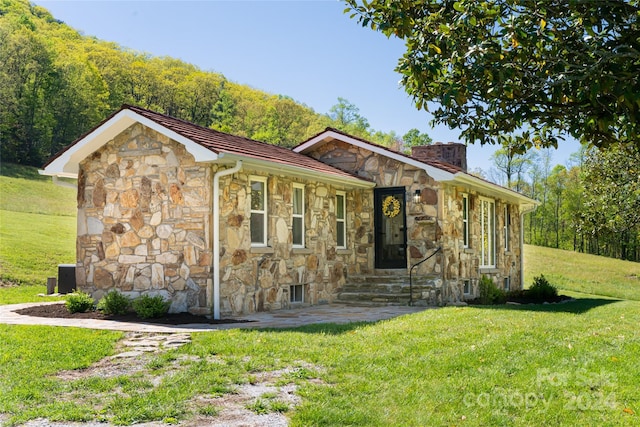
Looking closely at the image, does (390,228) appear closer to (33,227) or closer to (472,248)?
(472,248)

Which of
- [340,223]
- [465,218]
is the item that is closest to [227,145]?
[340,223]

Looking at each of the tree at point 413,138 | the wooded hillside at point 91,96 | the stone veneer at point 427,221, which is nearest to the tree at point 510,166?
the tree at point 413,138

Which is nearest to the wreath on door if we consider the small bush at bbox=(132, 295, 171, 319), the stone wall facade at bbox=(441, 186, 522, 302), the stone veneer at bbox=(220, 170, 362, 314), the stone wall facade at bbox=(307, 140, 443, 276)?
the stone wall facade at bbox=(307, 140, 443, 276)

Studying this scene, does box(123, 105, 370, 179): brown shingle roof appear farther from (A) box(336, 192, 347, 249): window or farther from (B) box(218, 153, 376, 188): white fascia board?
(A) box(336, 192, 347, 249): window

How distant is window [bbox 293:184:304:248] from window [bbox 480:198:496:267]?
6121 millimetres

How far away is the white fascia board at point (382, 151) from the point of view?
47.0 feet

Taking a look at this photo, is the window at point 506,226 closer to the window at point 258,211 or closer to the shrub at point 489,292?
the shrub at point 489,292

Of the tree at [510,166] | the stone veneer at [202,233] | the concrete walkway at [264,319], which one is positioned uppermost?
the tree at [510,166]

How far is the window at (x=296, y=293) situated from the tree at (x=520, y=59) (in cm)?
735

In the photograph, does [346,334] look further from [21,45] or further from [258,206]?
[21,45]

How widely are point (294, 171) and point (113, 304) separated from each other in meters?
4.23

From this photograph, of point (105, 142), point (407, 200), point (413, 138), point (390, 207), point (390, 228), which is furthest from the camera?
point (413, 138)

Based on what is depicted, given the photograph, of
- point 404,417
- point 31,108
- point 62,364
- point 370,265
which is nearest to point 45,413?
point 62,364

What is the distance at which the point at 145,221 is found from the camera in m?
12.0
